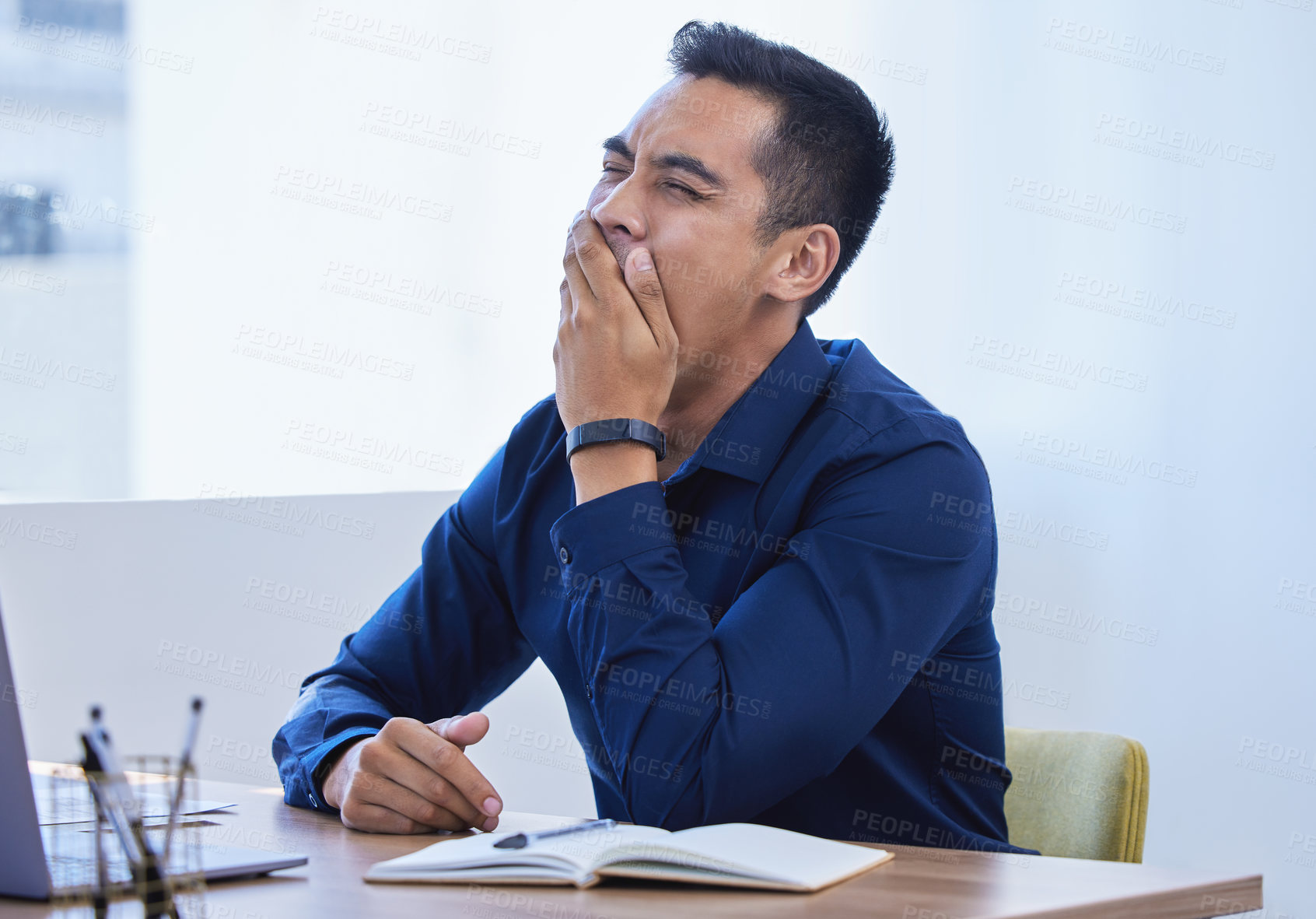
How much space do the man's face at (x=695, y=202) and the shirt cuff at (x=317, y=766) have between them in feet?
2.23

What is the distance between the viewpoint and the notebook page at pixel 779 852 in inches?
32.9

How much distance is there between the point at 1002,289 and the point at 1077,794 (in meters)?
1.67

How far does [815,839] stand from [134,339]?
9.08ft

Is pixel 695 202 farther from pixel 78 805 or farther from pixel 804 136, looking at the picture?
pixel 78 805

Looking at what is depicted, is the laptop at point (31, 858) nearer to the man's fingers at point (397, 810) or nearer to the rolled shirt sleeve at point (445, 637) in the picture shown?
the man's fingers at point (397, 810)

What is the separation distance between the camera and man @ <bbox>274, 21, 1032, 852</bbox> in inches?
46.0

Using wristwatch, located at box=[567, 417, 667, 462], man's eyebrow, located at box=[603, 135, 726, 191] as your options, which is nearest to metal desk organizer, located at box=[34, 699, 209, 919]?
wristwatch, located at box=[567, 417, 667, 462]

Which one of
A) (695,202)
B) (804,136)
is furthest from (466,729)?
(804,136)

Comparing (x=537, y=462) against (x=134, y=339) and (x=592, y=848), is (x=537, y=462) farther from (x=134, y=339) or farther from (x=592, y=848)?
(x=134, y=339)

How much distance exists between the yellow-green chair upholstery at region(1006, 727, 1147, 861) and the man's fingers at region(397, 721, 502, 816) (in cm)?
75

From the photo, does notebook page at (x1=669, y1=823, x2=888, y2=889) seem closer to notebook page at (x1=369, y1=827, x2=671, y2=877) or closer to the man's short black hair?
notebook page at (x1=369, y1=827, x2=671, y2=877)

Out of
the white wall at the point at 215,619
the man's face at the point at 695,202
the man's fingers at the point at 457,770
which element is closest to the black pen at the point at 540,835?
the man's fingers at the point at 457,770

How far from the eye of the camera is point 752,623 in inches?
47.5

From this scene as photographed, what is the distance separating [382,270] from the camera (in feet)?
11.1
